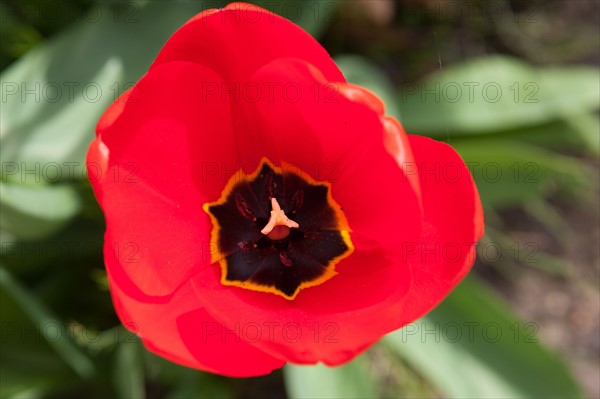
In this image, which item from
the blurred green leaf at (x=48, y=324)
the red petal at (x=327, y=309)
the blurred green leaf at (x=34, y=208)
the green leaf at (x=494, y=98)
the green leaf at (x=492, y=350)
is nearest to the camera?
the red petal at (x=327, y=309)

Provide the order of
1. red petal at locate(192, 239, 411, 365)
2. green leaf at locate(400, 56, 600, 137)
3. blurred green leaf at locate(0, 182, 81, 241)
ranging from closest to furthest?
red petal at locate(192, 239, 411, 365)
blurred green leaf at locate(0, 182, 81, 241)
green leaf at locate(400, 56, 600, 137)

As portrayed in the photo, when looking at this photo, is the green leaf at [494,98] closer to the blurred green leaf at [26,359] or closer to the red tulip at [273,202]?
the red tulip at [273,202]

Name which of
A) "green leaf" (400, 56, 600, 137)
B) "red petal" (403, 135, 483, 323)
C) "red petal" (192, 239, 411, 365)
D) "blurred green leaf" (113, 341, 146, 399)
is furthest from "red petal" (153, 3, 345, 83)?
"green leaf" (400, 56, 600, 137)

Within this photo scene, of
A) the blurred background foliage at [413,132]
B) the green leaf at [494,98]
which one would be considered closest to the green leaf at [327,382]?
the blurred background foliage at [413,132]

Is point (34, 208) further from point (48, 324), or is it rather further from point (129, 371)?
point (129, 371)

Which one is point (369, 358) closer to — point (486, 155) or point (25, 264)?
point (486, 155)

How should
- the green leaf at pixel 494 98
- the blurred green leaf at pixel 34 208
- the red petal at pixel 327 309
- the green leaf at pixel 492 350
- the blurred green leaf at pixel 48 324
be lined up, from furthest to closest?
the green leaf at pixel 494 98 < the green leaf at pixel 492 350 < the blurred green leaf at pixel 48 324 < the blurred green leaf at pixel 34 208 < the red petal at pixel 327 309

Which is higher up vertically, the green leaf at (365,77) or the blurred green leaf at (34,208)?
the blurred green leaf at (34,208)

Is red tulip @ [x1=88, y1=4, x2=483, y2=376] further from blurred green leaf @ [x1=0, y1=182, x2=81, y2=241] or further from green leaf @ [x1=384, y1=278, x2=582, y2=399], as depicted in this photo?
green leaf @ [x1=384, y1=278, x2=582, y2=399]
